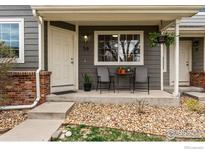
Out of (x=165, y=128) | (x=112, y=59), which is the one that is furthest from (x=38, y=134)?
(x=112, y=59)

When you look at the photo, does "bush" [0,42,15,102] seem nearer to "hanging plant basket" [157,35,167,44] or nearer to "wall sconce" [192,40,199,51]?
"hanging plant basket" [157,35,167,44]

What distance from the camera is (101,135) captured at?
5660mm

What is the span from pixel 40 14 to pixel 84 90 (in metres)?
2.98

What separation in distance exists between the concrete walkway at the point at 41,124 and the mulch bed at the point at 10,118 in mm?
304

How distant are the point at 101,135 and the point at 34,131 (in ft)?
3.84

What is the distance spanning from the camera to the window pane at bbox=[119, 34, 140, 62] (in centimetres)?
1047

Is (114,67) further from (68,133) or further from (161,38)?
(68,133)

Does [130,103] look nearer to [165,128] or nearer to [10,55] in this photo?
[165,128]

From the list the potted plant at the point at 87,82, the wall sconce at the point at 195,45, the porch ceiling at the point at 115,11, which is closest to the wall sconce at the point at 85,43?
the potted plant at the point at 87,82

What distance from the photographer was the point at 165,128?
20.2ft

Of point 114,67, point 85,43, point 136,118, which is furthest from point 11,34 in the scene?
point 136,118

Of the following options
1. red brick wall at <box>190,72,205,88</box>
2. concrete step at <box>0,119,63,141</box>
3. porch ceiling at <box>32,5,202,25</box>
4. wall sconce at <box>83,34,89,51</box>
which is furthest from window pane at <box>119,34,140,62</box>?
concrete step at <box>0,119,63,141</box>

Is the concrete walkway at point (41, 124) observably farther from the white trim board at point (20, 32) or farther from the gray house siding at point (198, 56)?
the gray house siding at point (198, 56)

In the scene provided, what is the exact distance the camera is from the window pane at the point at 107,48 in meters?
10.5
